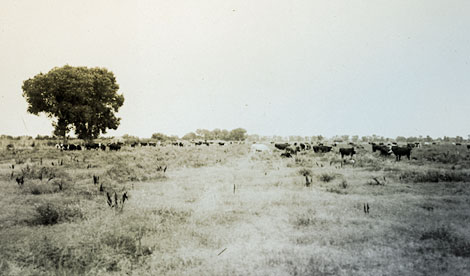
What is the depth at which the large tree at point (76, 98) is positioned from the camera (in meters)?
30.0

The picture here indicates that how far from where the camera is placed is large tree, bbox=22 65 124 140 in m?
30.0

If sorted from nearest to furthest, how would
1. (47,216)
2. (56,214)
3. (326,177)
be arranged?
(47,216) < (56,214) < (326,177)

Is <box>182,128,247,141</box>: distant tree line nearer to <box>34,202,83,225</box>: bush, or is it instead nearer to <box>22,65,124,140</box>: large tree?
<box>22,65,124,140</box>: large tree

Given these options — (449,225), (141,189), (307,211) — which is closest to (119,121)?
(141,189)

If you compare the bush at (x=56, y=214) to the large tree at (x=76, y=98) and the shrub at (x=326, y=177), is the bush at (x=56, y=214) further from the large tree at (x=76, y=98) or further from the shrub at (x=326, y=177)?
the large tree at (x=76, y=98)

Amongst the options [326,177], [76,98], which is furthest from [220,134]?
[326,177]

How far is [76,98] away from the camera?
3206cm

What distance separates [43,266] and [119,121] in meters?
35.3

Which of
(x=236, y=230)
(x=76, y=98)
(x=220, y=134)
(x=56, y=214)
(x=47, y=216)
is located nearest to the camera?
(x=236, y=230)

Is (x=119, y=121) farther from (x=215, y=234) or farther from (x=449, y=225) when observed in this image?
(x=449, y=225)

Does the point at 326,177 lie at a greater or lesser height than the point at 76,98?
lesser

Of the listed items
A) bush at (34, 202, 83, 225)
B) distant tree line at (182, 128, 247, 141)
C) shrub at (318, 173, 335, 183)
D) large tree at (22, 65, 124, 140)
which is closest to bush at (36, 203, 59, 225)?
bush at (34, 202, 83, 225)

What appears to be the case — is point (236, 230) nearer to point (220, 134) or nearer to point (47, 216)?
point (47, 216)

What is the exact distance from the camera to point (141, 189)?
35.7ft
